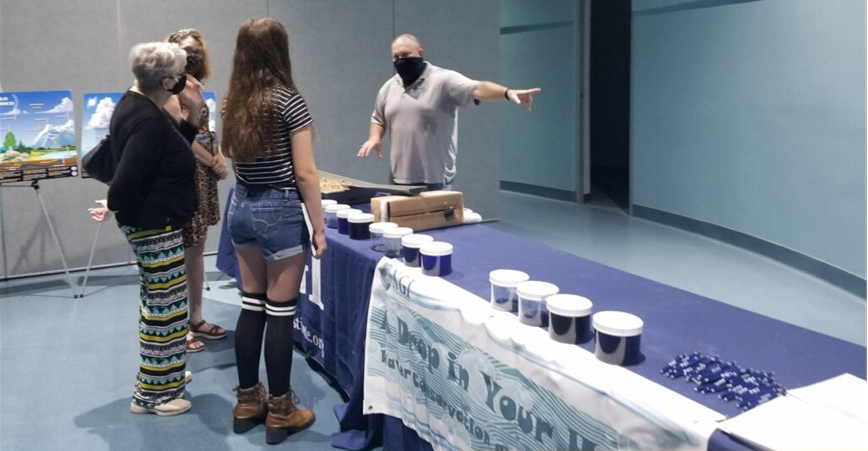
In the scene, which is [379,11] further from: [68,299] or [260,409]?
[260,409]

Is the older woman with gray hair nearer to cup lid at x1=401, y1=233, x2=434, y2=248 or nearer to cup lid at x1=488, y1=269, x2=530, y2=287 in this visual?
cup lid at x1=401, y1=233, x2=434, y2=248

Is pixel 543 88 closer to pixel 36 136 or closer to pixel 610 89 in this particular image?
pixel 610 89

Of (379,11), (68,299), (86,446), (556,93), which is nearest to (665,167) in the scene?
(556,93)

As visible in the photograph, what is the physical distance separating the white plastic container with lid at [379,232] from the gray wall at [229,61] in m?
2.70

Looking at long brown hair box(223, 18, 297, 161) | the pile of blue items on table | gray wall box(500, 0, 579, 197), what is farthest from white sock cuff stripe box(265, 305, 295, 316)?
gray wall box(500, 0, 579, 197)

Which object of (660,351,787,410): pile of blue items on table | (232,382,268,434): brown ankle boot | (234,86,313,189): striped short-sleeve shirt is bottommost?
(232,382,268,434): brown ankle boot

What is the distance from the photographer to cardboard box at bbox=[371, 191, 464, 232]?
8.70 feet

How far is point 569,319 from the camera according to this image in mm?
1556

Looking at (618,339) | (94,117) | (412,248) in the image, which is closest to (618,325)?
(618,339)

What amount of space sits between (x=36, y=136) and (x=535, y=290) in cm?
370

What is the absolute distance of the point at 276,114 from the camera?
2268 millimetres

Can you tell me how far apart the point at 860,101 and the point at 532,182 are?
4.23 m

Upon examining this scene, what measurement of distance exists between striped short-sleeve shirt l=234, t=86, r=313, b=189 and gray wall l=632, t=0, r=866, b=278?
3.47 meters

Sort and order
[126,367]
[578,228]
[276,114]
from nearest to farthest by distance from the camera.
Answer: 1. [276,114]
2. [126,367]
3. [578,228]
